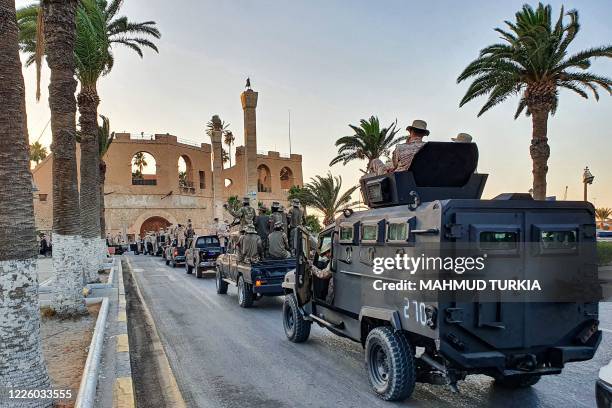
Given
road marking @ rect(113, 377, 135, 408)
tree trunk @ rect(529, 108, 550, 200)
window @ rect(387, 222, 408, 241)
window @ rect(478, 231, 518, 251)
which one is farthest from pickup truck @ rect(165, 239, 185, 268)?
window @ rect(478, 231, 518, 251)

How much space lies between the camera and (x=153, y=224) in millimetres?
57344

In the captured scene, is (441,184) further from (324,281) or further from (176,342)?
(176,342)

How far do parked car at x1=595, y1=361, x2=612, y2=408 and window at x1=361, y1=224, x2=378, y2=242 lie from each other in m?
2.71

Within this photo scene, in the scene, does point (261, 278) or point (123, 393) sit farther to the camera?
point (261, 278)

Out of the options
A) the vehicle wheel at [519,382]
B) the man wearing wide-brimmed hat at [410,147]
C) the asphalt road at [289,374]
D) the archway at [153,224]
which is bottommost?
the asphalt road at [289,374]

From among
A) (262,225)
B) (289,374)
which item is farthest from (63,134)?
(289,374)

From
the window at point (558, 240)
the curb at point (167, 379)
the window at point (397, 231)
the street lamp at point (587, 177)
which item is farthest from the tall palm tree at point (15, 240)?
the street lamp at point (587, 177)

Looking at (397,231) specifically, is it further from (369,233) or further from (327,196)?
(327,196)

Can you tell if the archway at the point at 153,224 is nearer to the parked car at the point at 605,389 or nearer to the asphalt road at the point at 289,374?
the asphalt road at the point at 289,374

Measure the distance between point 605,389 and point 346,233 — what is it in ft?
11.9

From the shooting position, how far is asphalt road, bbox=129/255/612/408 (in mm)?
5508

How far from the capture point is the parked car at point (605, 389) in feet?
11.4

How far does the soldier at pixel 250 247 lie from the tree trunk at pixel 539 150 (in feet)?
40.2

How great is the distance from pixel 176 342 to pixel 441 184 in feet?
17.5
